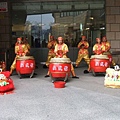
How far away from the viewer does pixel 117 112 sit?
473 cm

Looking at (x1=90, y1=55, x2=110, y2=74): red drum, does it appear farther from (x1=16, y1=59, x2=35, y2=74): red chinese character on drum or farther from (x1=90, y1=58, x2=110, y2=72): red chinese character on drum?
(x1=16, y1=59, x2=35, y2=74): red chinese character on drum

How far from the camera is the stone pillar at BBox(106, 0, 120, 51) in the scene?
12.3 meters

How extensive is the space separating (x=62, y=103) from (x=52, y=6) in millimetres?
8748

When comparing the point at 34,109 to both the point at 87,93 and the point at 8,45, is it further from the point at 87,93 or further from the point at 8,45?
the point at 8,45

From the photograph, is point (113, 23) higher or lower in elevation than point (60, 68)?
higher

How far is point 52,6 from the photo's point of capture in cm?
1338

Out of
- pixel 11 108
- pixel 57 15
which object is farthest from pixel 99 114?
pixel 57 15

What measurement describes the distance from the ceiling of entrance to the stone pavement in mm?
6450

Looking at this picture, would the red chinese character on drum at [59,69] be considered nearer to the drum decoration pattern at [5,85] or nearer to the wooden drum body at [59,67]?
the wooden drum body at [59,67]

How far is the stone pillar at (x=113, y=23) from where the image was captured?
1232cm

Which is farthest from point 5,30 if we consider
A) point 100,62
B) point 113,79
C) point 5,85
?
point 113,79

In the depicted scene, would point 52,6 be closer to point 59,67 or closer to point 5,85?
point 59,67

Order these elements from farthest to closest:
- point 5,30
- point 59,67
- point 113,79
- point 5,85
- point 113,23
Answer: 1. point 5,30
2. point 113,23
3. point 59,67
4. point 113,79
5. point 5,85

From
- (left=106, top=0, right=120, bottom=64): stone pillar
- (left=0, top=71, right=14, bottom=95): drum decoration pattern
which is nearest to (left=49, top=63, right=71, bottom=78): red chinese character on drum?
(left=0, top=71, right=14, bottom=95): drum decoration pattern
